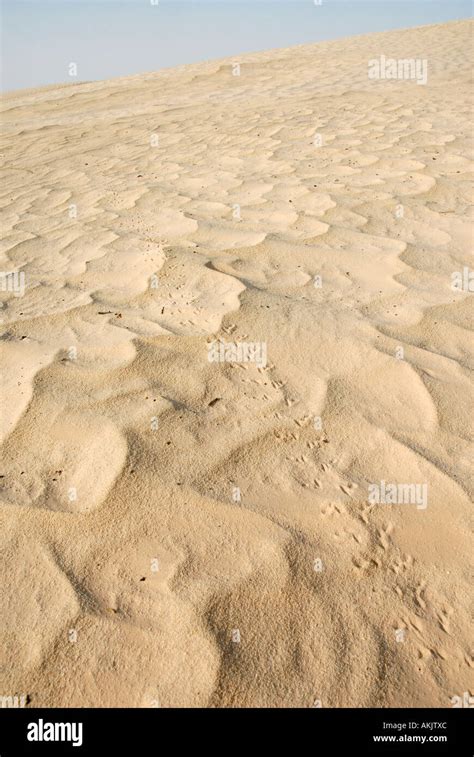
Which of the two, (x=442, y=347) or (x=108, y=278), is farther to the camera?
(x=108, y=278)

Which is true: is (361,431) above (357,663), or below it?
above

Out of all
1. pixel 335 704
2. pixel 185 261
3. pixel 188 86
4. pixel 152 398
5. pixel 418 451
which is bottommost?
pixel 335 704

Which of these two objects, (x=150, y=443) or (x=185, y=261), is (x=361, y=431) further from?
(x=185, y=261)

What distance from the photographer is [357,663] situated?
0.93 m

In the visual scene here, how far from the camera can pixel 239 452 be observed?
4.26 ft

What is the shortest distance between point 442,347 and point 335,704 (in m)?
1.09

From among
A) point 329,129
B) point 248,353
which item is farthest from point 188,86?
point 248,353

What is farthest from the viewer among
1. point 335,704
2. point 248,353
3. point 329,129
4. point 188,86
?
point 188,86

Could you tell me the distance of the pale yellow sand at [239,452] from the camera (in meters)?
0.93

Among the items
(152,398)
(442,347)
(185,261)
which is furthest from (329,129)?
(152,398)

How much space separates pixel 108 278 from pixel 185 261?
30 cm

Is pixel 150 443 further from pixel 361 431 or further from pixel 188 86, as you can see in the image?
pixel 188 86

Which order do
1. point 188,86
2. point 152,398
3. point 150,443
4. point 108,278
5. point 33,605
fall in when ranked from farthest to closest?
point 188,86 → point 108,278 → point 152,398 → point 150,443 → point 33,605

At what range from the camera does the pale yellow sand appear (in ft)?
3.06
